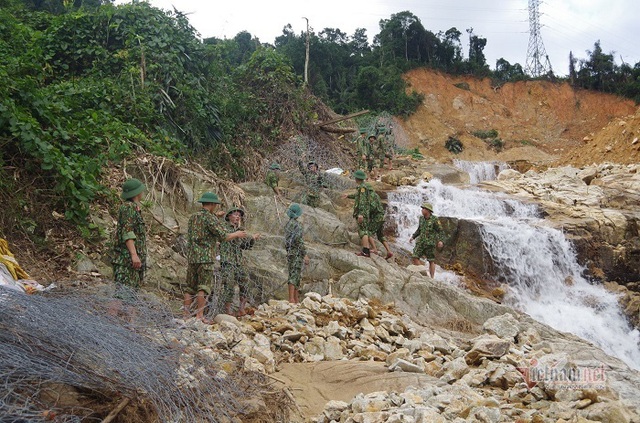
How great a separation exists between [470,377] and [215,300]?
2.58m

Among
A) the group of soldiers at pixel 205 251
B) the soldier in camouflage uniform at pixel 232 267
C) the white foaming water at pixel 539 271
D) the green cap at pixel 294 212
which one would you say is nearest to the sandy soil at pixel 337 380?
the group of soldiers at pixel 205 251

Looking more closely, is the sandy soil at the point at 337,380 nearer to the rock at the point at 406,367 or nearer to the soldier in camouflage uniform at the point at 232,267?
the rock at the point at 406,367

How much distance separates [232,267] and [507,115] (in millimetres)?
30664

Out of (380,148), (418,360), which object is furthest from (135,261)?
(380,148)

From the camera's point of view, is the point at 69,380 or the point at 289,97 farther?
the point at 289,97

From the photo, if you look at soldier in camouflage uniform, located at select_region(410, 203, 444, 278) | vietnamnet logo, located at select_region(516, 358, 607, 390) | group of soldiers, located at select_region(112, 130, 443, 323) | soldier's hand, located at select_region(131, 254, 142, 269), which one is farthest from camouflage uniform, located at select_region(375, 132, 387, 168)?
vietnamnet logo, located at select_region(516, 358, 607, 390)

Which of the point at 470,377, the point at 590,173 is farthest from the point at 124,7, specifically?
the point at 590,173

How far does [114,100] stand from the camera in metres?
9.77

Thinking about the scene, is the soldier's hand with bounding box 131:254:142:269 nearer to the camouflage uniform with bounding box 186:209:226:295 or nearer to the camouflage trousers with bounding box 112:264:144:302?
the camouflage trousers with bounding box 112:264:144:302

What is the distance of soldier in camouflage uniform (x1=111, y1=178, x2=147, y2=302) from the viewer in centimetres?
510

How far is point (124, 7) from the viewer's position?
38.7 feet

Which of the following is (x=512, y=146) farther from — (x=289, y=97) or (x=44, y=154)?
(x=44, y=154)

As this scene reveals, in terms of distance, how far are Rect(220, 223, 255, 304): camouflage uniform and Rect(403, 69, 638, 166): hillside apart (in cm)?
2380

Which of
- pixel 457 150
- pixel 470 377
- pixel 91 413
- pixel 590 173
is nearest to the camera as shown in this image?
pixel 91 413
